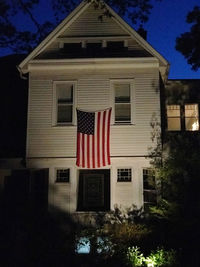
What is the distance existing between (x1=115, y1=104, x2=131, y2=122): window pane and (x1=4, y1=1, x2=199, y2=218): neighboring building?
0.04 m

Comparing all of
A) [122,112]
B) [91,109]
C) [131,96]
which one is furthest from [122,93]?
[91,109]

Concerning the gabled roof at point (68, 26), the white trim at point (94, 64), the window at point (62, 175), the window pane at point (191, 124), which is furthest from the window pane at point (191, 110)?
the window at point (62, 175)

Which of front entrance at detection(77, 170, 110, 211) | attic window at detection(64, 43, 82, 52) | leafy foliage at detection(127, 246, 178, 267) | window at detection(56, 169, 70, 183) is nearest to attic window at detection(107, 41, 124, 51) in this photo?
attic window at detection(64, 43, 82, 52)

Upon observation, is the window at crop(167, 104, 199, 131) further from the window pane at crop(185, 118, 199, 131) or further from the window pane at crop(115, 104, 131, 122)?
the window pane at crop(115, 104, 131, 122)

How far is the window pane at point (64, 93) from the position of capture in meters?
17.1

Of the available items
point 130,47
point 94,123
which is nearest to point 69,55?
point 130,47

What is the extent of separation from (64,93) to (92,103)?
1439mm

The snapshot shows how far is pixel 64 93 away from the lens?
17250 mm

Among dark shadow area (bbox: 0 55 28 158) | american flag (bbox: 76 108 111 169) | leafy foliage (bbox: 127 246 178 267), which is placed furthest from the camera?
dark shadow area (bbox: 0 55 28 158)

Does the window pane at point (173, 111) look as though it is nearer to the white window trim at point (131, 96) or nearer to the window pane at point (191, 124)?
the window pane at point (191, 124)

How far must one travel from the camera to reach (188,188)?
1409 cm

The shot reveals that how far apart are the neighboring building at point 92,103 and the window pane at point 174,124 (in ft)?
13.2

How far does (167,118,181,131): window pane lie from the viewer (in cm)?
2092

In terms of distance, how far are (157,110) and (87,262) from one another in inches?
286
